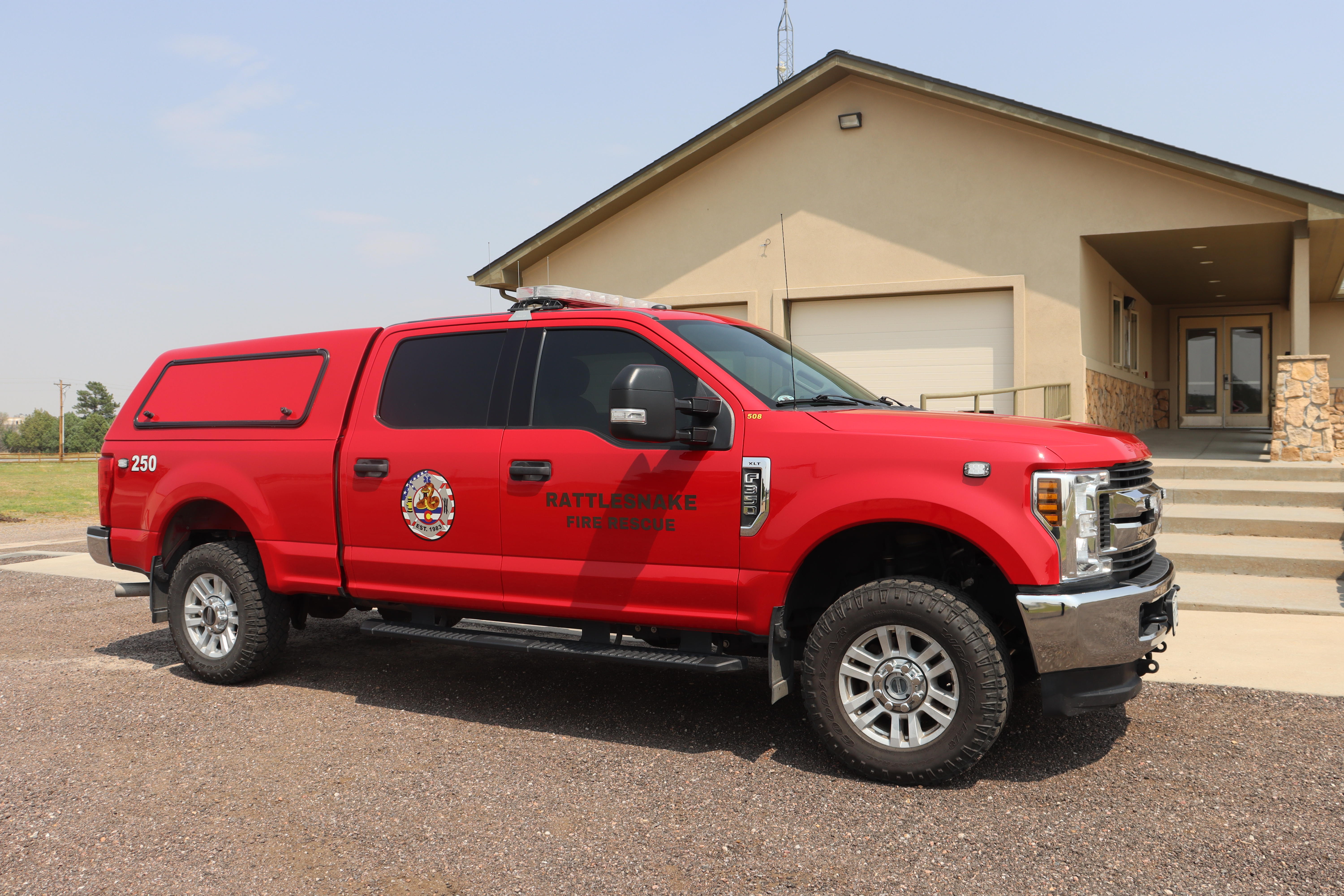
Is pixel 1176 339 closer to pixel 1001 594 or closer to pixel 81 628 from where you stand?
pixel 1001 594

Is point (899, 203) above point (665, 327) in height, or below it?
above

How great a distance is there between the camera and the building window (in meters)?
15.5

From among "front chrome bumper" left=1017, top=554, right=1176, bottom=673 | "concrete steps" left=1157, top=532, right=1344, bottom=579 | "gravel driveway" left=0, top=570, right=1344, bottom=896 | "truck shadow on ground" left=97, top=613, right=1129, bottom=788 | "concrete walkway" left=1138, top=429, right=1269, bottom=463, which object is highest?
"concrete walkway" left=1138, top=429, right=1269, bottom=463

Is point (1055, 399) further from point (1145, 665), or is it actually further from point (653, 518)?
point (653, 518)

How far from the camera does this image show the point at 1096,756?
179 inches

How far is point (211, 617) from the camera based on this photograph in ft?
20.1

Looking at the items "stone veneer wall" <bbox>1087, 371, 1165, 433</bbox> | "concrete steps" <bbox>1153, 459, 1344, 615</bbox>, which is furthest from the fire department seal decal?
"stone veneer wall" <bbox>1087, 371, 1165, 433</bbox>

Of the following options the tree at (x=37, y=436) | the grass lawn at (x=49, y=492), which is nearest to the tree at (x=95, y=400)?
the tree at (x=37, y=436)

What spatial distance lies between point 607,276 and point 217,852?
1276 cm

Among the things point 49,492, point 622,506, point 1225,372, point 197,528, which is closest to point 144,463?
point 197,528

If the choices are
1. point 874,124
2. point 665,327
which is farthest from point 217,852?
point 874,124

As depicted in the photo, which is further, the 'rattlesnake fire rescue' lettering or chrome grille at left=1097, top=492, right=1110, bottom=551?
the 'rattlesnake fire rescue' lettering

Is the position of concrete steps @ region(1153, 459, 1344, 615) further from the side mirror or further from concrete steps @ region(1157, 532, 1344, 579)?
the side mirror

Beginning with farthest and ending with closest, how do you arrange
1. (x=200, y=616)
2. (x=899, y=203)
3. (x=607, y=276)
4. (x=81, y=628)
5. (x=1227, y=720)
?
1. (x=607, y=276)
2. (x=899, y=203)
3. (x=81, y=628)
4. (x=200, y=616)
5. (x=1227, y=720)
